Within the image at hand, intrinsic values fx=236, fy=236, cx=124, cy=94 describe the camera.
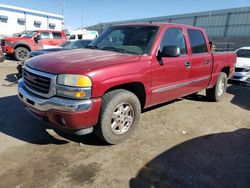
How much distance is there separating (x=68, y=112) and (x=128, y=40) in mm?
1974

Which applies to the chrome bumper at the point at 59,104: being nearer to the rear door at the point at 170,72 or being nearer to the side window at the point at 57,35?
the rear door at the point at 170,72

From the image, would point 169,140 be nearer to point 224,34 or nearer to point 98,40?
point 98,40

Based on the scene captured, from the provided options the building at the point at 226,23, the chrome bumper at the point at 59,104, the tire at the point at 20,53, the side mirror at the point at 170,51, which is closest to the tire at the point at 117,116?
the chrome bumper at the point at 59,104

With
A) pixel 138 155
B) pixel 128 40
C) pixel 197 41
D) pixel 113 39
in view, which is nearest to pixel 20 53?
pixel 113 39

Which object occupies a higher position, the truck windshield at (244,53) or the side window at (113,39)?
the side window at (113,39)

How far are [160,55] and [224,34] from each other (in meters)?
30.0

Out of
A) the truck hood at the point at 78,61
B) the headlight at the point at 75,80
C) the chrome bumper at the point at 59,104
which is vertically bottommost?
the chrome bumper at the point at 59,104

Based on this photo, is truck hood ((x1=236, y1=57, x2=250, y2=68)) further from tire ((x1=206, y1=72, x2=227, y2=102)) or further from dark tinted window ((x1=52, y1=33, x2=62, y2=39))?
dark tinted window ((x1=52, y1=33, x2=62, y2=39))

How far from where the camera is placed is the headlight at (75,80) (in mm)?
2998

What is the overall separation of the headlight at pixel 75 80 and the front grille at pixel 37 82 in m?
0.25

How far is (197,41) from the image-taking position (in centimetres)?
528

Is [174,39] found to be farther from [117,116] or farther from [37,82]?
[37,82]

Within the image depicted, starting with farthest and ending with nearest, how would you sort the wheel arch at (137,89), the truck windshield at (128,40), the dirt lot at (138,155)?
the truck windshield at (128,40) < the wheel arch at (137,89) < the dirt lot at (138,155)

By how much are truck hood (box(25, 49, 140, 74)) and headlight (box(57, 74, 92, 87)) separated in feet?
0.20
